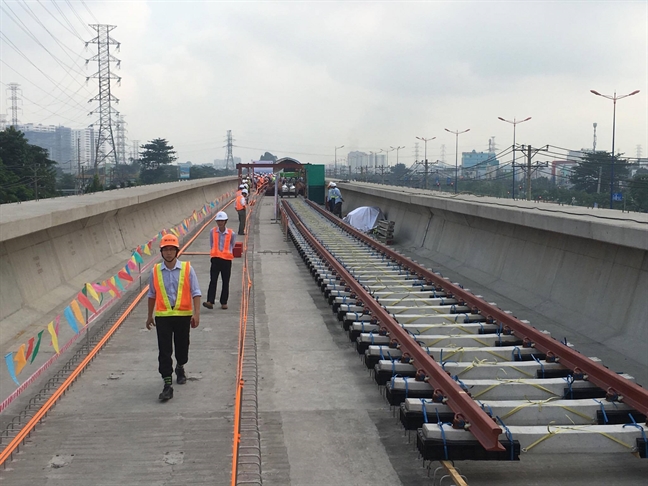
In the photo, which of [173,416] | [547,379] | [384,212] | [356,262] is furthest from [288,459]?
[384,212]

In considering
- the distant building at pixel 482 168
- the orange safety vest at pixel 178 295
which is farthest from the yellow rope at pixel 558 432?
the distant building at pixel 482 168

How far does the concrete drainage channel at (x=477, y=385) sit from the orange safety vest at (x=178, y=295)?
2235 millimetres

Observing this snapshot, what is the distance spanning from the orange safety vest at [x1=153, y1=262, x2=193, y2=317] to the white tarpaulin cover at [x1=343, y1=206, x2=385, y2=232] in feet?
69.1

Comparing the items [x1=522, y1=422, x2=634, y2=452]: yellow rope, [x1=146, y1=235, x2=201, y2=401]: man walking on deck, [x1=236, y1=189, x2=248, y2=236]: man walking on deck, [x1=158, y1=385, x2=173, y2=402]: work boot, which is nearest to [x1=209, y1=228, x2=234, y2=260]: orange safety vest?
[x1=146, y1=235, x2=201, y2=401]: man walking on deck

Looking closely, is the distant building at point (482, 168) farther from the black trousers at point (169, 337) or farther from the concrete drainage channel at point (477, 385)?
the black trousers at point (169, 337)

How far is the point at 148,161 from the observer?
129000mm

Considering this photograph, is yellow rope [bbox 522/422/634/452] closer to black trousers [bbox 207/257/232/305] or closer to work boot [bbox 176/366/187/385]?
work boot [bbox 176/366/187/385]

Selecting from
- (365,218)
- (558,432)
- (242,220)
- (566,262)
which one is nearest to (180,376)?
(558,432)

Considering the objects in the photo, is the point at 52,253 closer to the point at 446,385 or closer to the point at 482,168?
the point at 446,385

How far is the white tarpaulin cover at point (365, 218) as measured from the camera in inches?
1140

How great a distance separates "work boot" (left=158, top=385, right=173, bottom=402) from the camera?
771cm

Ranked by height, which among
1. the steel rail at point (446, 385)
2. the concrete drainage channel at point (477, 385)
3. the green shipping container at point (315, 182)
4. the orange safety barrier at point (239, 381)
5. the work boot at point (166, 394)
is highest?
the green shipping container at point (315, 182)

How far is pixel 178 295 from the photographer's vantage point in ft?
25.6

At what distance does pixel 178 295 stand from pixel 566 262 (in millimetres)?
7233
